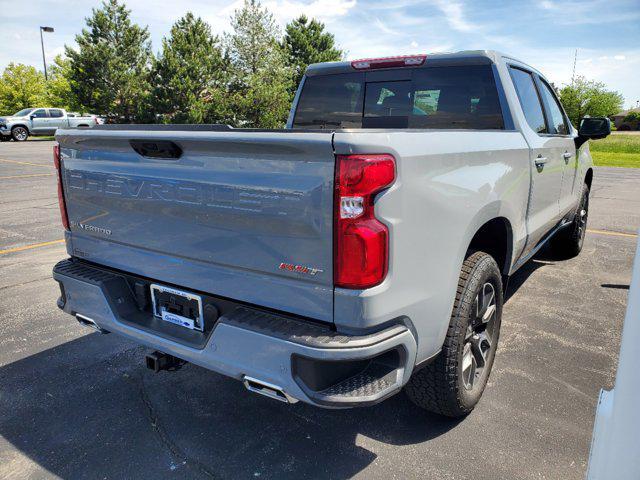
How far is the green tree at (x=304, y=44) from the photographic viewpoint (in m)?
44.6

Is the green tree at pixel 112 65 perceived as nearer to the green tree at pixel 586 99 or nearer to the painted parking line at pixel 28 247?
the painted parking line at pixel 28 247

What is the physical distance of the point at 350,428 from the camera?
2.61 m

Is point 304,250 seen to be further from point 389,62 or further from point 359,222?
point 389,62

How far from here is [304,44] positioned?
4478 centimetres

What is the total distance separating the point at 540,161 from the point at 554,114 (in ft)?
4.20

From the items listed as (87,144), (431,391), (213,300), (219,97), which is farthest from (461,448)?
(219,97)

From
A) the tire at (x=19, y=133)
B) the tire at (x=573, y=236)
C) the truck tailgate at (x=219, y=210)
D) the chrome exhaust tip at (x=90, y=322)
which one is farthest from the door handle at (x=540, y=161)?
the tire at (x=19, y=133)

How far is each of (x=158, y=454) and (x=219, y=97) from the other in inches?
1446

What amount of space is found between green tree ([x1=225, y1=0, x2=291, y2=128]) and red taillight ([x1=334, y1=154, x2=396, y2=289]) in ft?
119

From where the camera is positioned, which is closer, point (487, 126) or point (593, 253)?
point (487, 126)

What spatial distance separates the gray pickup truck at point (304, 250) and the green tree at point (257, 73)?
35.5 metres

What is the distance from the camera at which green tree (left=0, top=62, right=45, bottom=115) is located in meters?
50.8

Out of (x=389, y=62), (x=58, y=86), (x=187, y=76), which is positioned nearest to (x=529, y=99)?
(x=389, y=62)

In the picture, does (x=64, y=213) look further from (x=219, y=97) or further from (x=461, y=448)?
(x=219, y=97)
